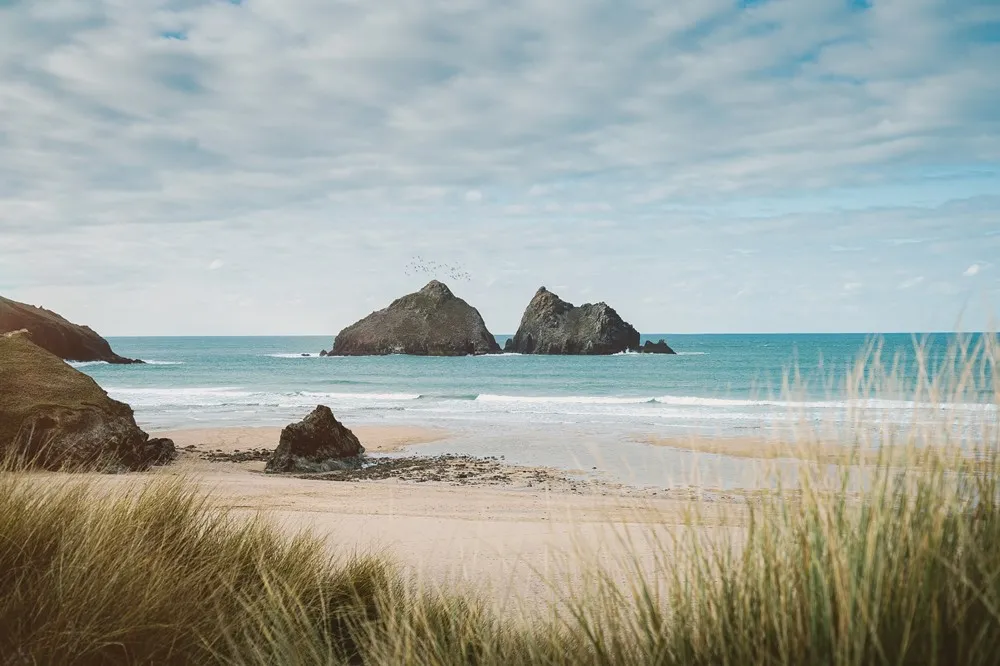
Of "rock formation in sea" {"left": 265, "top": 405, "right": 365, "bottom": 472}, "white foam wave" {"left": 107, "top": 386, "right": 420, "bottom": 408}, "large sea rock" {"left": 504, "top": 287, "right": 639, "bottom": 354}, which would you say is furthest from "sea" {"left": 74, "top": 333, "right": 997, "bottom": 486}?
"large sea rock" {"left": 504, "top": 287, "right": 639, "bottom": 354}

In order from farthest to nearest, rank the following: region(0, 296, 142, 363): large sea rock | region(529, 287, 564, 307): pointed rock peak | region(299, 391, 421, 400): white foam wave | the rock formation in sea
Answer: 1. region(529, 287, 564, 307): pointed rock peak
2. region(0, 296, 142, 363): large sea rock
3. region(299, 391, 421, 400): white foam wave
4. the rock formation in sea

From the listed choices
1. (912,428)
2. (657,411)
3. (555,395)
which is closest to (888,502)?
(912,428)

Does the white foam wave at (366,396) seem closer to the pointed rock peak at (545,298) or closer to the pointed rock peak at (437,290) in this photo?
the pointed rock peak at (545,298)

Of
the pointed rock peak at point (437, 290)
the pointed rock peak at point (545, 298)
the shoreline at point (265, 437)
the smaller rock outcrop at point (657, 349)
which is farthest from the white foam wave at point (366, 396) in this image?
the pointed rock peak at point (437, 290)

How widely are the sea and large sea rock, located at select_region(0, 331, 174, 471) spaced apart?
23.4 feet

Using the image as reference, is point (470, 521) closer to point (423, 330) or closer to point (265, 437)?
point (265, 437)

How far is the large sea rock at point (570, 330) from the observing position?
91875 millimetres

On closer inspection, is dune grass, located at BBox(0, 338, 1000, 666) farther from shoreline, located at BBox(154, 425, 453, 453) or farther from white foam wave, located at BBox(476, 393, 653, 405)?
white foam wave, located at BBox(476, 393, 653, 405)

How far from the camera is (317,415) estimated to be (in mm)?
14594

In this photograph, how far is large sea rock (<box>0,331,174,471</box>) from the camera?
11.9m

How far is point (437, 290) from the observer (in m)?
102

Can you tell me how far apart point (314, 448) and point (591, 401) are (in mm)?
22385

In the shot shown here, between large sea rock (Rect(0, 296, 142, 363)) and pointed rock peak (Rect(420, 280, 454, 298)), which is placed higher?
pointed rock peak (Rect(420, 280, 454, 298))

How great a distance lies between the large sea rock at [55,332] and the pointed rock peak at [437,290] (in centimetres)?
4033
